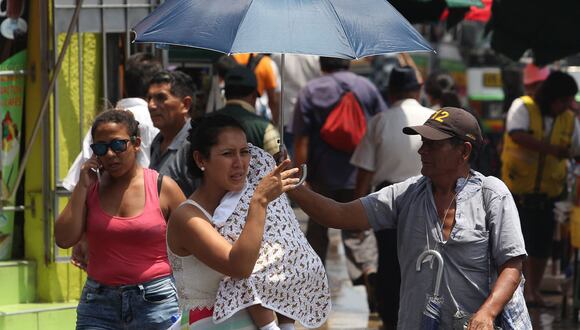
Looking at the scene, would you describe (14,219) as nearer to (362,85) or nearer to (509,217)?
(362,85)

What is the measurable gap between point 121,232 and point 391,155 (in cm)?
322

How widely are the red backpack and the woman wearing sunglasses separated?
386 centimetres

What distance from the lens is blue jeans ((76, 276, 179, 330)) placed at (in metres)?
5.70

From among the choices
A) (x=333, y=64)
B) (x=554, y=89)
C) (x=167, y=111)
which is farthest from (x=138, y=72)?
(x=554, y=89)

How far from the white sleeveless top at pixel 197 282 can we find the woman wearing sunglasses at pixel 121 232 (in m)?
0.85

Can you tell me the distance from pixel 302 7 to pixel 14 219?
372 centimetres

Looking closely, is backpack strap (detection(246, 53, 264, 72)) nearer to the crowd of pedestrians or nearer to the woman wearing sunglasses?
the crowd of pedestrians

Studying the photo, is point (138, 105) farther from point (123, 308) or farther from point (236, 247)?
point (236, 247)

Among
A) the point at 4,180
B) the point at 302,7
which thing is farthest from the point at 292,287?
the point at 4,180

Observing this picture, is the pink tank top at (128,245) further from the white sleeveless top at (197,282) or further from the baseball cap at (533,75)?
the baseball cap at (533,75)

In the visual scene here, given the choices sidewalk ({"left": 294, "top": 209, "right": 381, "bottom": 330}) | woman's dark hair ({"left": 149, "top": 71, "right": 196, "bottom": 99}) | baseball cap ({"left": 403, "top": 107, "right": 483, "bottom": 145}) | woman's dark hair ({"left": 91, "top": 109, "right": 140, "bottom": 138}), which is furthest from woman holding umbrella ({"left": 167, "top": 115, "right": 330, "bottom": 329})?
sidewalk ({"left": 294, "top": 209, "right": 381, "bottom": 330})

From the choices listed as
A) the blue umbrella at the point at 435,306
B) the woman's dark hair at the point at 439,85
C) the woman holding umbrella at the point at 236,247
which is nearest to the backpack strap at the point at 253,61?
the woman's dark hair at the point at 439,85

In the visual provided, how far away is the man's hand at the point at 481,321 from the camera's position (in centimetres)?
468

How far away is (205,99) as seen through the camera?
33.7 ft
